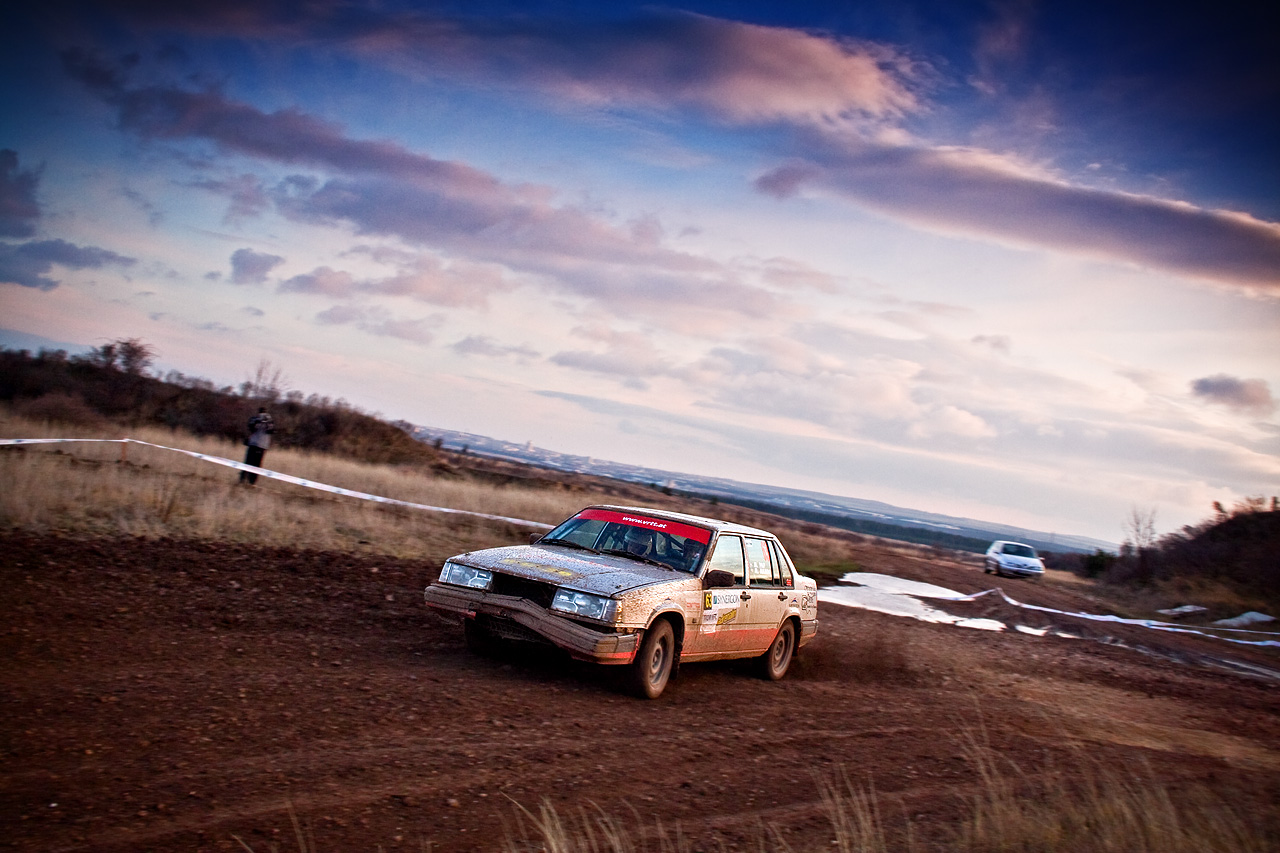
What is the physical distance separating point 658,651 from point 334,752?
3054 millimetres

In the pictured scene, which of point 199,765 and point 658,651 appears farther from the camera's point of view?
point 658,651

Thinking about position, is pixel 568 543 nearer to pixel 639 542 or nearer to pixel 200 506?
pixel 639 542

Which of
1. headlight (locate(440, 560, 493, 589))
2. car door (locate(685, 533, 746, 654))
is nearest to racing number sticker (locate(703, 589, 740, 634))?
car door (locate(685, 533, 746, 654))

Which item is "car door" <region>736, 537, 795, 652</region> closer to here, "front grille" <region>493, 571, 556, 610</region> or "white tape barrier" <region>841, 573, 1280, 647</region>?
"front grille" <region>493, 571, 556, 610</region>

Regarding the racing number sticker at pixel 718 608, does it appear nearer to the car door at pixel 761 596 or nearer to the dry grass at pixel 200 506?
the car door at pixel 761 596

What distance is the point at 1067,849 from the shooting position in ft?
14.5

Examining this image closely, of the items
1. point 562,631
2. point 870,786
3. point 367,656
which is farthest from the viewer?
point 367,656

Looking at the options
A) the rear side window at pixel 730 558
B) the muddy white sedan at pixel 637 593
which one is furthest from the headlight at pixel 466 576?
the rear side window at pixel 730 558

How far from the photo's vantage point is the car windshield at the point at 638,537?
26.3 ft

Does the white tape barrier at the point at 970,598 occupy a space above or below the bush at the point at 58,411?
below

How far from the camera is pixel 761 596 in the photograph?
8.71m

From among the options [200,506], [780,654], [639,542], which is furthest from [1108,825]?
[200,506]

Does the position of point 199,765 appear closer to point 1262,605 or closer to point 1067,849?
point 1067,849

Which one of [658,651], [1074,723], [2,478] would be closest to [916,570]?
[1074,723]
